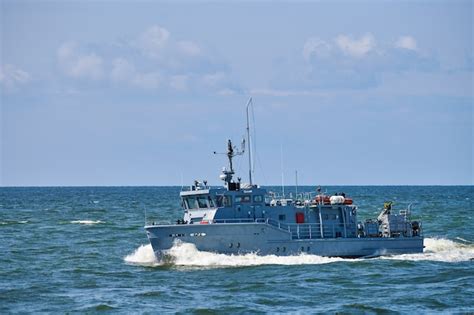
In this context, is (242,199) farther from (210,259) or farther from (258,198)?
(210,259)

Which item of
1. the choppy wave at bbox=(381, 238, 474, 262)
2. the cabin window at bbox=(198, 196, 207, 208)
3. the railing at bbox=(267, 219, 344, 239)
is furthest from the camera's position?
the choppy wave at bbox=(381, 238, 474, 262)

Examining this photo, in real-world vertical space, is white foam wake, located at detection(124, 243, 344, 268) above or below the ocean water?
above

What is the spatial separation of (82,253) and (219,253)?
1408 cm

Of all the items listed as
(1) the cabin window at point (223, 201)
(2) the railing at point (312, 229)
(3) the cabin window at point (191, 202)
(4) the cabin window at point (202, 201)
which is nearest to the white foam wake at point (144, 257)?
(3) the cabin window at point (191, 202)

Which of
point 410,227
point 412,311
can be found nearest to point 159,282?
point 412,311

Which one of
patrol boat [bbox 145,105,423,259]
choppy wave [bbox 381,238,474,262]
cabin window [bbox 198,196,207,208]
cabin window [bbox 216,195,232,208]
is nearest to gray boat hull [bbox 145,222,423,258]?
patrol boat [bbox 145,105,423,259]

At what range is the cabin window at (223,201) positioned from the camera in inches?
1703

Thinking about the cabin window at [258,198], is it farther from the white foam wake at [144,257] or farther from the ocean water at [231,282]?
the white foam wake at [144,257]

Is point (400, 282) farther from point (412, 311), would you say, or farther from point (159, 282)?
point (159, 282)

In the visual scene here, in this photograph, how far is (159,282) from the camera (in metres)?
38.8

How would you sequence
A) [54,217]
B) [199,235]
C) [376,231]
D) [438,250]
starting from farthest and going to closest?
[54,217], [438,250], [376,231], [199,235]

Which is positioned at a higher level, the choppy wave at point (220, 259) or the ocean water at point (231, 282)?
the choppy wave at point (220, 259)

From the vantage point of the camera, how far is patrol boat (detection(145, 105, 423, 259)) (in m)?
42.0

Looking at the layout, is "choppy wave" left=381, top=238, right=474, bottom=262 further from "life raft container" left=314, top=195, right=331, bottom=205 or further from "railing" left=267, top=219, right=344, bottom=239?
"life raft container" left=314, top=195, right=331, bottom=205
